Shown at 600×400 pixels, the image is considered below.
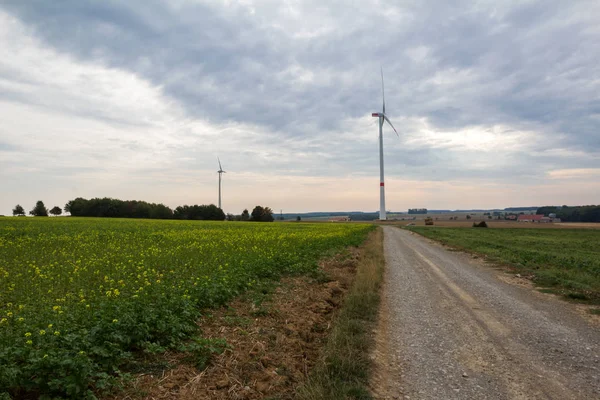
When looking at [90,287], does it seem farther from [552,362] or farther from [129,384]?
[552,362]

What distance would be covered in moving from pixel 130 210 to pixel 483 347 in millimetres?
126476

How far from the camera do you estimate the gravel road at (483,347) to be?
5906 millimetres

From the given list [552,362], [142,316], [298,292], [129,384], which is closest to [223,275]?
[298,292]

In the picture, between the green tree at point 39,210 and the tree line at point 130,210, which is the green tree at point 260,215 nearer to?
the tree line at point 130,210

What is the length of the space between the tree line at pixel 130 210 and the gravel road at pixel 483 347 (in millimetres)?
118673

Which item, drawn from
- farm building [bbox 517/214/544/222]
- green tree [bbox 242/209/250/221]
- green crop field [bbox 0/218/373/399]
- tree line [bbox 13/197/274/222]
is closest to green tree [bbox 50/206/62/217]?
tree line [bbox 13/197/274/222]

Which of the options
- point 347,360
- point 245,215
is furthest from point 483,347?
point 245,215

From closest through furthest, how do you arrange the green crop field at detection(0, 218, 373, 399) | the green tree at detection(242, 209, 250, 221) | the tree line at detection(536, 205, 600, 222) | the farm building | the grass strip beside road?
the green crop field at detection(0, 218, 373, 399), the grass strip beside road, the tree line at detection(536, 205, 600, 222), the farm building, the green tree at detection(242, 209, 250, 221)

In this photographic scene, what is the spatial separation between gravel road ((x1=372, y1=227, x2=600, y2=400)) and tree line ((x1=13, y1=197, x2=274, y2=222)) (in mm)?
118673

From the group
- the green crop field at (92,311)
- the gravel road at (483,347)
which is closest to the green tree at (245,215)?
the green crop field at (92,311)

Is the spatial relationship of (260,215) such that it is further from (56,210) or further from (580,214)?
(580,214)

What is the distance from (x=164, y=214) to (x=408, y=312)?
403ft

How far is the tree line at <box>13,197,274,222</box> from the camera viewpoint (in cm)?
11356

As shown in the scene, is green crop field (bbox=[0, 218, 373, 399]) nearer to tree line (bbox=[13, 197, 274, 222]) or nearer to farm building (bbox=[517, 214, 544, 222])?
tree line (bbox=[13, 197, 274, 222])
